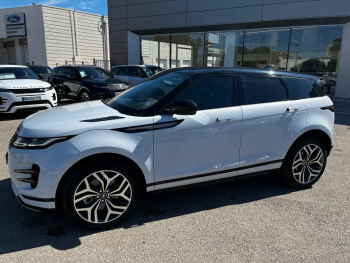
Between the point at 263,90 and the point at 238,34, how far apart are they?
14.3m

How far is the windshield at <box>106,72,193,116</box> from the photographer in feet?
10.3

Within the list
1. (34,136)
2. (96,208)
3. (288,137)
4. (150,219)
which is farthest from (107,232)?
(288,137)

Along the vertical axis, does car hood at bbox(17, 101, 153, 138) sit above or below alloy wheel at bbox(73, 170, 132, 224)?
above

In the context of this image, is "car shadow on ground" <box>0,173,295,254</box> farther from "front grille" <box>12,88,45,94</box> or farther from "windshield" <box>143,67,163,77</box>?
"windshield" <box>143,67,163,77</box>

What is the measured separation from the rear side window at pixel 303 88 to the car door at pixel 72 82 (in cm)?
840

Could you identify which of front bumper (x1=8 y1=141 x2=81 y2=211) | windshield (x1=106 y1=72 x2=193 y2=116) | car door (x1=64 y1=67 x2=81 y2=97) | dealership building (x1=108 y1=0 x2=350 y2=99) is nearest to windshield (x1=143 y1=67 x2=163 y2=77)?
car door (x1=64 y1=67 x2=81 y2=97)

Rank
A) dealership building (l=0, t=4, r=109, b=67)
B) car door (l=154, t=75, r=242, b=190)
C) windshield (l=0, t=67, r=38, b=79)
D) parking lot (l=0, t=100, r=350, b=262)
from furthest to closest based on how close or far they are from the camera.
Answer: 1. dealership building (l=0, t=4, r=109, b=67)
2. windshield (l=0, t=67, r=38, b=79)
3. car door (l=154, t=75, r=242, b=190)
4. parking lot (l=0, t=100, r=350, b=262)

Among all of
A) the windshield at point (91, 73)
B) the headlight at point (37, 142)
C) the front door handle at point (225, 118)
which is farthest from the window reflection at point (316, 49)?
the headlight at point (37, 142)

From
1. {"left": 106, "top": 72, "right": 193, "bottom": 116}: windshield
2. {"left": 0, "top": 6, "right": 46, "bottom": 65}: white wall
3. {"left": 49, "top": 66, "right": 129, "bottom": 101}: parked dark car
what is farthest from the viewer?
{"left": 0, "top": 6, "right": 46, "bottom": 65}: white wall

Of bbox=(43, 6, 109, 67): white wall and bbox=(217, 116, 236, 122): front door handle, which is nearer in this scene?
bbox=(217, 116, 236, 122): front door handle

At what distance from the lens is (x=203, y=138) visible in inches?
121

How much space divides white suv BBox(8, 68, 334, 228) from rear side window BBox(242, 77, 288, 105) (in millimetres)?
15

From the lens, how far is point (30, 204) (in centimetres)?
266

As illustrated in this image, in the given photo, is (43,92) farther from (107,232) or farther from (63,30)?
(63,30)
